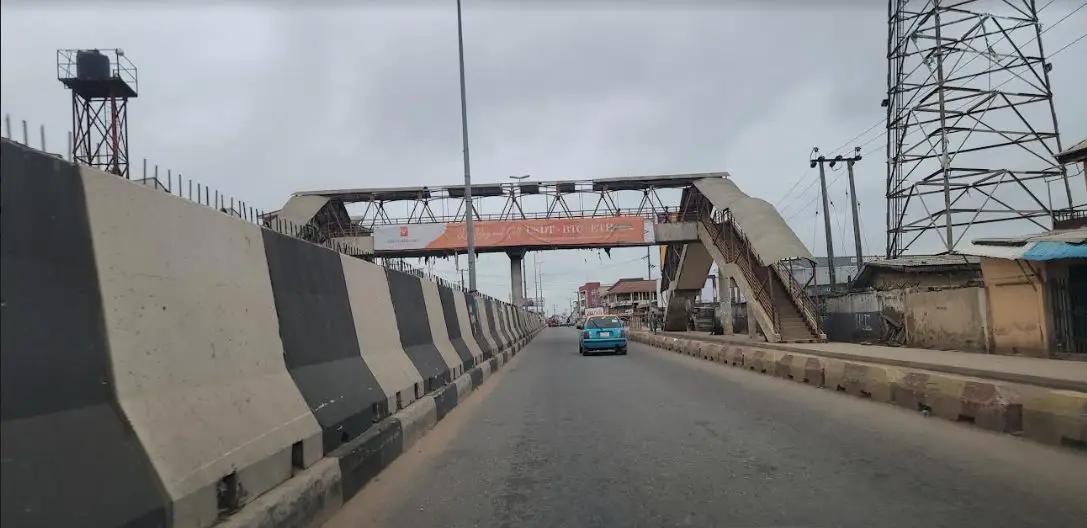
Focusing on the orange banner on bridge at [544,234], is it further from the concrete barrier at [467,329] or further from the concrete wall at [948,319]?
the concrete barrier at [467,329]

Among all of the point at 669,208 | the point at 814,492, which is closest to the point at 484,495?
the point at 814,492

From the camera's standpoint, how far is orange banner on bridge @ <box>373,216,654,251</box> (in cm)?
3794

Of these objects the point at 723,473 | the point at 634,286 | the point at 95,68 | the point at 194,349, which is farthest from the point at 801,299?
the point at 634,286

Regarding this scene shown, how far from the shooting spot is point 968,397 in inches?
324

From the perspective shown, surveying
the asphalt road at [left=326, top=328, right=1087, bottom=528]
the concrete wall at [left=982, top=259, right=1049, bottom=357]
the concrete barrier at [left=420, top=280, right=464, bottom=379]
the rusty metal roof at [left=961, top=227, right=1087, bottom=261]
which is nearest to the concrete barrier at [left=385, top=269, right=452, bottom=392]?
the concrete barrier at [left=420, top=280, right=464, bottom=379]

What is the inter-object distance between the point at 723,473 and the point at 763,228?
2237 cm

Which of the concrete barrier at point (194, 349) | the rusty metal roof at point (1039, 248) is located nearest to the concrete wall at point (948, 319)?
the rusty metal roof at point (1039, 248)

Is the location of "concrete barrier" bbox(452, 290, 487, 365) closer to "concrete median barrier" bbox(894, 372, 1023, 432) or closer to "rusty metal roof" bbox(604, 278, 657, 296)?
"concrete median barrier" bbox(894, 372, 1023, 432)

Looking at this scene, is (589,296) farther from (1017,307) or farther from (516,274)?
(1017,307)

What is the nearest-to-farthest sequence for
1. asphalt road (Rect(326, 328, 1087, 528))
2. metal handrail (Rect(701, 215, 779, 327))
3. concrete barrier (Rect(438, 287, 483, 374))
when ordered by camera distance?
1. asphalt road (Rect(326, 328, 1087, 528))
2. concrete barrier (Rect(438, 287, 483, 374))
3. metal handrail (Rect(701, 215, 779, 327))

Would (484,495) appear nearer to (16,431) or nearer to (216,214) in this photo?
(216,214)

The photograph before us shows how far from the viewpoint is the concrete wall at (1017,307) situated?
571 inches

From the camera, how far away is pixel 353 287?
24.7ft

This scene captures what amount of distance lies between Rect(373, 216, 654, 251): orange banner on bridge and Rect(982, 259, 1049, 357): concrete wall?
21844mm
